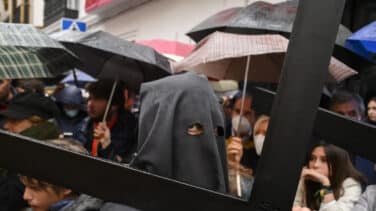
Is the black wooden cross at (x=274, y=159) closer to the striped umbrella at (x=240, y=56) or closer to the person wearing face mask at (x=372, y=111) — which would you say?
the striped umbrella at (x=240, y=56)

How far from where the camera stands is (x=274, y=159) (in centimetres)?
106

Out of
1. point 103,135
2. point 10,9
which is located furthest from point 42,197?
point 10,9

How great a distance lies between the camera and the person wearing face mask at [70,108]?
237 inches

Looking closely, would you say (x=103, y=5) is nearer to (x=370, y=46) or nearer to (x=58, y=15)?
(x=58, y=15)

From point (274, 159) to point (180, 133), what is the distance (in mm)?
1082

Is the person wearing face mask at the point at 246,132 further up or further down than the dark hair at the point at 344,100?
further down

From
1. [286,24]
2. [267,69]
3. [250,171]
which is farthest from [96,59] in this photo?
[250,171]

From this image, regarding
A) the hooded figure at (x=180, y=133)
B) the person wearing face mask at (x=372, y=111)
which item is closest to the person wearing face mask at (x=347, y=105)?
the person wearing face mask at (x=372, y=111)

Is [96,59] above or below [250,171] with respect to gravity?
above

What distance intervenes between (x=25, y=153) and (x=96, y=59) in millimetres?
5358

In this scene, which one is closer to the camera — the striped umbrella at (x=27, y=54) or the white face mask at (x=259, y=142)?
the white face mask at (x=259, y=142)

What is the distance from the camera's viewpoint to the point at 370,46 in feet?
15.2

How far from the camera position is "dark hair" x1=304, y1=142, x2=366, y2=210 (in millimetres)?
3561

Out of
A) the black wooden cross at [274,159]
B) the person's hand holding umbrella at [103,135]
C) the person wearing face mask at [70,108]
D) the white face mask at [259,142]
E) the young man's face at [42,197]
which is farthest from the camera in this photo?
the person wearing face mask at [70,108]
